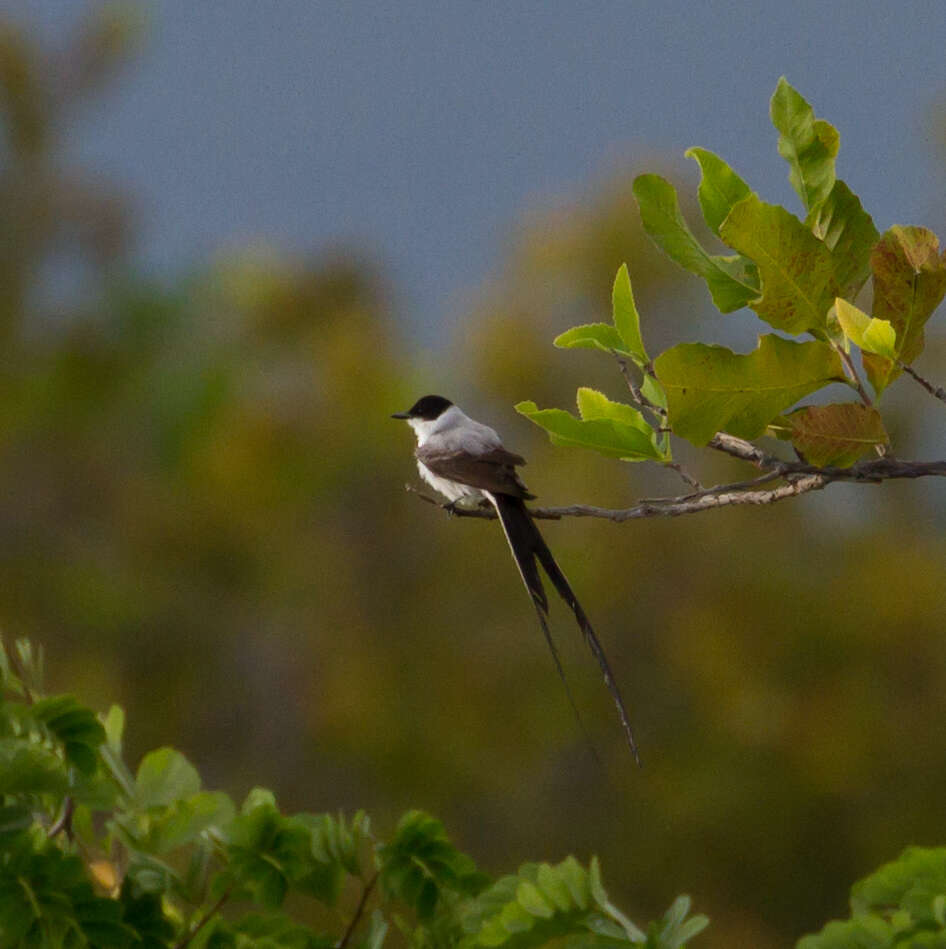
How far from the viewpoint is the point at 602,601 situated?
77.9ft

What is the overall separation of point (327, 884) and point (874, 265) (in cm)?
181

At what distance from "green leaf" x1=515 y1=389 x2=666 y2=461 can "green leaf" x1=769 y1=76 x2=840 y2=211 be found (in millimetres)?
411

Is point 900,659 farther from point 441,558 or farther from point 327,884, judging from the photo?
point 327,884

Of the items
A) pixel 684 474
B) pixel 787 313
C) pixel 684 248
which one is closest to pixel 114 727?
pixel 684 474

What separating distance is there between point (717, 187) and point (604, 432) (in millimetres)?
409

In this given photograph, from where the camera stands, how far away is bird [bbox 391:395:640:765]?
2600 mm

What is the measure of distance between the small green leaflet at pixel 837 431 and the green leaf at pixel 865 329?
9 centimetres

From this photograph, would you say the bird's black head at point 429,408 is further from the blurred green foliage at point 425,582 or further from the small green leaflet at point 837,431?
the blurred green foliage at point 425,582

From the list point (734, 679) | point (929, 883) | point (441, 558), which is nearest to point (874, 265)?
point (929, 883)

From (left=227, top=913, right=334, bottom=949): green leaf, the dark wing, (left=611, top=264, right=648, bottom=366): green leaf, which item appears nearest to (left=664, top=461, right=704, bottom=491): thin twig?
(left=611, top=264, right=648, bottom=366): green leaf

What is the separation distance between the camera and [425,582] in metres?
26.6

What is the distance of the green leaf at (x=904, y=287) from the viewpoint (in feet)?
7.34

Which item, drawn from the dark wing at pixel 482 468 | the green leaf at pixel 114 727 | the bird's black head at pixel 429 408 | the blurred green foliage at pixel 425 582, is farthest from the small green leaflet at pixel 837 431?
the blurred green foliage at pixel 425 582

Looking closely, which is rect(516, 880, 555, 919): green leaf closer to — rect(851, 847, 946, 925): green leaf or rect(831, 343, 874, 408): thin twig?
rect(851, 847, 946, 925): green leaf
